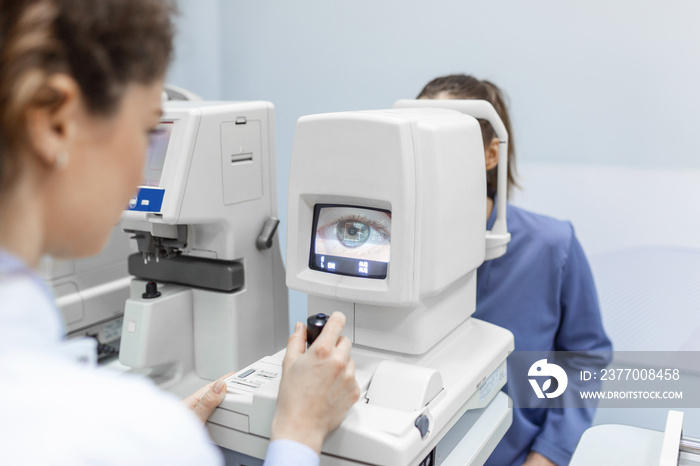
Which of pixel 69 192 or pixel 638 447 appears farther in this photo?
pixel 638 447

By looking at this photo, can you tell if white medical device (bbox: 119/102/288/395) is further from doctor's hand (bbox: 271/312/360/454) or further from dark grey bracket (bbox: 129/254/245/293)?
doctor's hand (bbox: 271/312/360/454)

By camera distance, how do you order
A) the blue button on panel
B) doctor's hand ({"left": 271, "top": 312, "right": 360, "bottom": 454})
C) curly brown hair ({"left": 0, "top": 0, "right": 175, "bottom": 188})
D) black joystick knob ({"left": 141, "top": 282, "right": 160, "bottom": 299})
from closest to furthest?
curly brown hair ({"left": 0, "top": 0, "right": 175, "bottom": 188})
doctor's hand ({"left": 271, "top": 312, "right": 360, "bottom": 454})
the blue button on panel
black joystick knob ({"left": 141, "top": 282, "right": 160, "bottom": 299})

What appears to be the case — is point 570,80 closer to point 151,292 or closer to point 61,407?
point 151,292

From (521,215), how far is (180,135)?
828 millimetres

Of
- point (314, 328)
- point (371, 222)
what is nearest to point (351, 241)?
point (371, 222)

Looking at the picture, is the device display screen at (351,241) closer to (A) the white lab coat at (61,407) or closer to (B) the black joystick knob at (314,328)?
(B) the black joystick knob at (314,328)

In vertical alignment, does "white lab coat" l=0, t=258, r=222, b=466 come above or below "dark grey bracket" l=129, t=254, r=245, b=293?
above

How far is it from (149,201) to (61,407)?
2.80 feet

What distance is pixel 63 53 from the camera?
0.43m

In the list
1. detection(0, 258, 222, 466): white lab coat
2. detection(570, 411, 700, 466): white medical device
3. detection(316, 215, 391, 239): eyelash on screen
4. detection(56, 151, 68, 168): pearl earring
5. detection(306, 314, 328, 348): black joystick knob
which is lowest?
detection(570, 411, 700, 466): white medical device

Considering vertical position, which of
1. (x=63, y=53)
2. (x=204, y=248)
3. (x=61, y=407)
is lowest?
(x=204, y=248)

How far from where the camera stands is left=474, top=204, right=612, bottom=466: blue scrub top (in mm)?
1435

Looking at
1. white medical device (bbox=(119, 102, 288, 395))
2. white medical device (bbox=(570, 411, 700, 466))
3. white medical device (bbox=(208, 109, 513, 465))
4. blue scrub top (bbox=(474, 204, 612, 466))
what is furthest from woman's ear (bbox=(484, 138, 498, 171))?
white medical device (bbox=(570, 411, 700, 466))

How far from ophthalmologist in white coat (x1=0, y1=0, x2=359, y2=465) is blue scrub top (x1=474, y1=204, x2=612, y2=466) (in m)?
1.05
